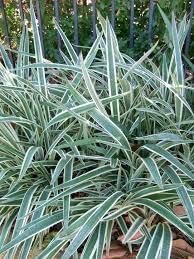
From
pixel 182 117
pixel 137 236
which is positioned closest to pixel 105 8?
pixel 182 117

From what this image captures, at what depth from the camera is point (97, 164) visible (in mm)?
1740

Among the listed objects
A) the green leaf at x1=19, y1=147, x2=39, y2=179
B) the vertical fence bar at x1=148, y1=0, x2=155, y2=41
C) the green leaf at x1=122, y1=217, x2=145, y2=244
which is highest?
the vertical fence bar at x1=148, y1=0, x2=155, y2=41

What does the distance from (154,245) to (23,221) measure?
0.47 m

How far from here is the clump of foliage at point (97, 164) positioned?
1.50m

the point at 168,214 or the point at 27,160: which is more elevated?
the point at 27,160

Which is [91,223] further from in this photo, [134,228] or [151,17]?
[151,17]

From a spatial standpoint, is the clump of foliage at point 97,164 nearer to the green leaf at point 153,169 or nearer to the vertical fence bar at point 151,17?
the green leaf at point 153,169

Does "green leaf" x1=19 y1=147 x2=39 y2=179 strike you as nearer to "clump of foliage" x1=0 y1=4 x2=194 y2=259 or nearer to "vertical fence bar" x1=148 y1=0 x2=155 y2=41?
"clump of foliage" x1=0 y1=4 x2=194 y2=259

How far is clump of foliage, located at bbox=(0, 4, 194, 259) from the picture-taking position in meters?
1.50

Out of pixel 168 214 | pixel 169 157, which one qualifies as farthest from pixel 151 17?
pixel 168 214

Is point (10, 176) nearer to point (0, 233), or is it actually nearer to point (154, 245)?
point (0, 233)

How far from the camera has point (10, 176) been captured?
67.8 inches

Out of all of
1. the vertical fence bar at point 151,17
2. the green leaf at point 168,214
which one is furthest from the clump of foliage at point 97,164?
the vertical fence bar at point 151,17

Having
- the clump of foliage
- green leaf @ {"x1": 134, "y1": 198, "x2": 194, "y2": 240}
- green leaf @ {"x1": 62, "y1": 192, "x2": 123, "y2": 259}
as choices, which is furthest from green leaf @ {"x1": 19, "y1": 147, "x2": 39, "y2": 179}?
green leaf @ {"x1": 134, "y1": 198, "x2": 194, "y2": 240}
